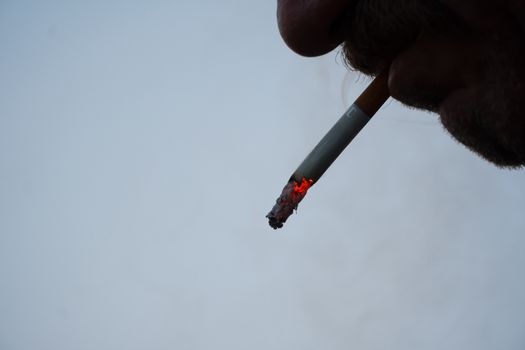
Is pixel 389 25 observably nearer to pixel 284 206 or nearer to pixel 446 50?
pixel 446 50

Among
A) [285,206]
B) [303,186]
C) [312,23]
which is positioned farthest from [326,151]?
[312,23]

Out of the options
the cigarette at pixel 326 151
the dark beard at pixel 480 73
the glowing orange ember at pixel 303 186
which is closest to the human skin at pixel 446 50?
the dark beard at pixel 480 73

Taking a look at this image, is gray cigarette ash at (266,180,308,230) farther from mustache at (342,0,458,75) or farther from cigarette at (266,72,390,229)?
mustache at (342,0,458,75)

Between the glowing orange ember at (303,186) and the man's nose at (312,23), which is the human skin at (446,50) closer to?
the man's nose at (312,23)

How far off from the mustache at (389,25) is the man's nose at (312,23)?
42 mm

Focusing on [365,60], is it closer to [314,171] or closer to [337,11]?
[337,11]

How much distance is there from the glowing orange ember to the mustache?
1.63ft

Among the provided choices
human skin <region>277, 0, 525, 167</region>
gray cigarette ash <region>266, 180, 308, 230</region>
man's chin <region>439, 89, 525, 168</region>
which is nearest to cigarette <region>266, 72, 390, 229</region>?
gray cigarette ash <region>266, 180, 308, 230</region>

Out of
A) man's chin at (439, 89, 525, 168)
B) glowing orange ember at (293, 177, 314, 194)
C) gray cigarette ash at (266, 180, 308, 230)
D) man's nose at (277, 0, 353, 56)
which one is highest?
man's chin at (439, 89, 525, 168)

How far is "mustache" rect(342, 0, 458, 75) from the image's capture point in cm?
141

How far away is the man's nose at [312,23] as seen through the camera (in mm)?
1472

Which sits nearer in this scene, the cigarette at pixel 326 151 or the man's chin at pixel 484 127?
the man's chin at pixel 484 127

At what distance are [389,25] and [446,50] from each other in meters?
0.20

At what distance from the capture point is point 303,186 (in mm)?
1788
